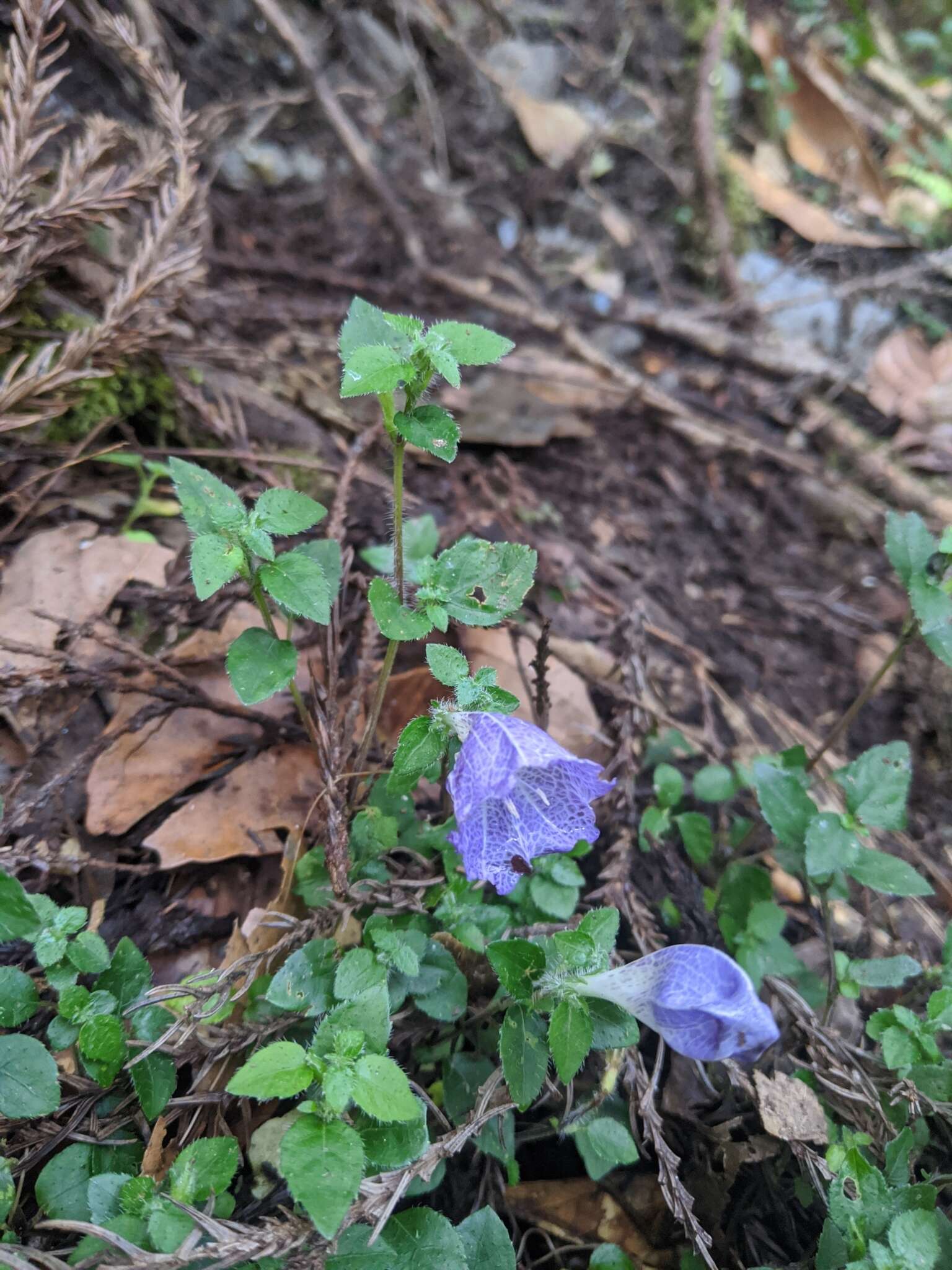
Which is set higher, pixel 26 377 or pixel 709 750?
pixel 26 377

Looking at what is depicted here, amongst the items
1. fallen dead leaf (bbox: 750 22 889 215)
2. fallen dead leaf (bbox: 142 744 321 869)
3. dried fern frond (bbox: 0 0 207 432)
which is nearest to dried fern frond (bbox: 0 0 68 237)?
dried fern frond (bbox: 0 0 207 432)

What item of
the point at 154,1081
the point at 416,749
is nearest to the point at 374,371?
the point at 416,749

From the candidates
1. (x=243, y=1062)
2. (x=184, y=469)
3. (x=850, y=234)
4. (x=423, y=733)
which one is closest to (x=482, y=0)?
(x=850, y=234)

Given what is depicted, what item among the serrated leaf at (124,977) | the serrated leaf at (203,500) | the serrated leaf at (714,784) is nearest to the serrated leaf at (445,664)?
the serrated leaf at (203,500)

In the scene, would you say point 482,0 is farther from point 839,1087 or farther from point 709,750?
point 839,1087

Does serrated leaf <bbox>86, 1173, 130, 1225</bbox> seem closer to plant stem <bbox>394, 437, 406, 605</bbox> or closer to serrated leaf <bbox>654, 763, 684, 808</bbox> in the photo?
plant stem <bbox>394, 437, 406, 605</bbox>

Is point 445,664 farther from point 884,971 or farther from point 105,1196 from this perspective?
point 884,971

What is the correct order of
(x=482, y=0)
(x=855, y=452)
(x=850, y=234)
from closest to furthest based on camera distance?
(x=855, y=452) < (x=482, y=0) < (x=850, y=234)
